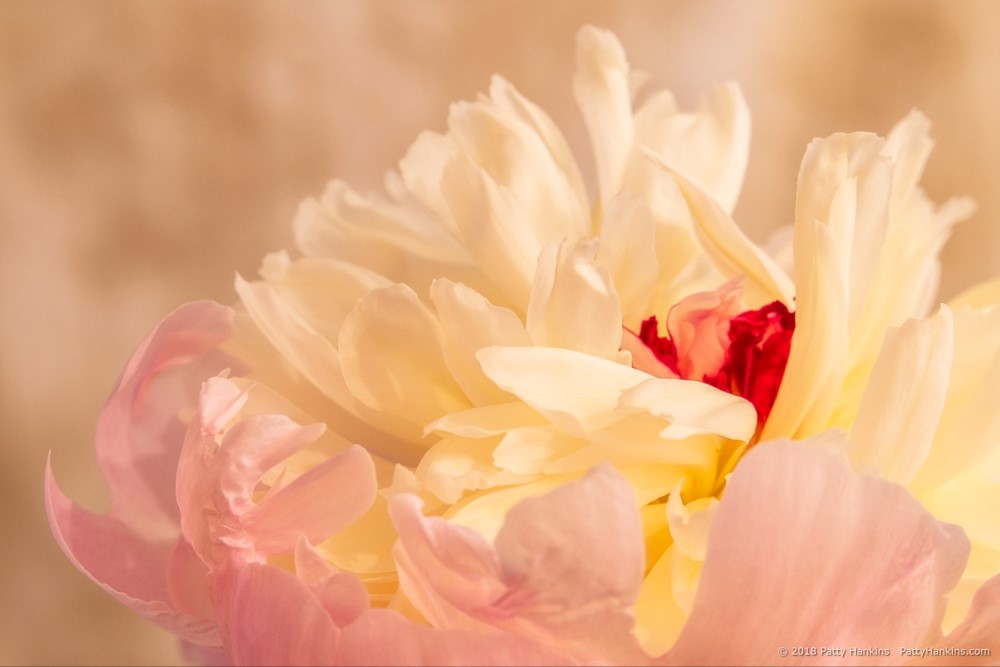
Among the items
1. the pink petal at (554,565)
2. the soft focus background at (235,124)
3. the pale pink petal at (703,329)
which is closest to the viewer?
the pink petal at (554,565)

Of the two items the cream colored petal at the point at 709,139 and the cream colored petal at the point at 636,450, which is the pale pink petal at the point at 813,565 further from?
the cream colored petal at the point at 709,139

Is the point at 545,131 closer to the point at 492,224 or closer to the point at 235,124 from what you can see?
the point at 492,224

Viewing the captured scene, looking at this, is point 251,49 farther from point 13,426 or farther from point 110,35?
point 13,426

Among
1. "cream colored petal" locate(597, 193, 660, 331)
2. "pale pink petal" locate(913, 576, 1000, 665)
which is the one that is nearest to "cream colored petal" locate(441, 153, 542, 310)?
"cream colored petal" locate(597, 193, 660, 331)

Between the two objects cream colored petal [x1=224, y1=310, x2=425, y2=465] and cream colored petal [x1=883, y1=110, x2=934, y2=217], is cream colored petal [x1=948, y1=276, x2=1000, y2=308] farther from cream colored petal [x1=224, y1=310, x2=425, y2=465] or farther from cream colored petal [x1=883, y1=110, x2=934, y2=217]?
cream colored petal [x1=224, y1=310, x2=425, y2=465]

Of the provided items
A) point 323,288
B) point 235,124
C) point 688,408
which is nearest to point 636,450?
point 688,408

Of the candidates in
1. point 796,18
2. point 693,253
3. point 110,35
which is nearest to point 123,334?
point 110,35

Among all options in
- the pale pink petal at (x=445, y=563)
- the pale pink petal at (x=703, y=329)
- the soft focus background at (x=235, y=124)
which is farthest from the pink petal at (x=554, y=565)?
the soft focus background at (x=235, y=124)
